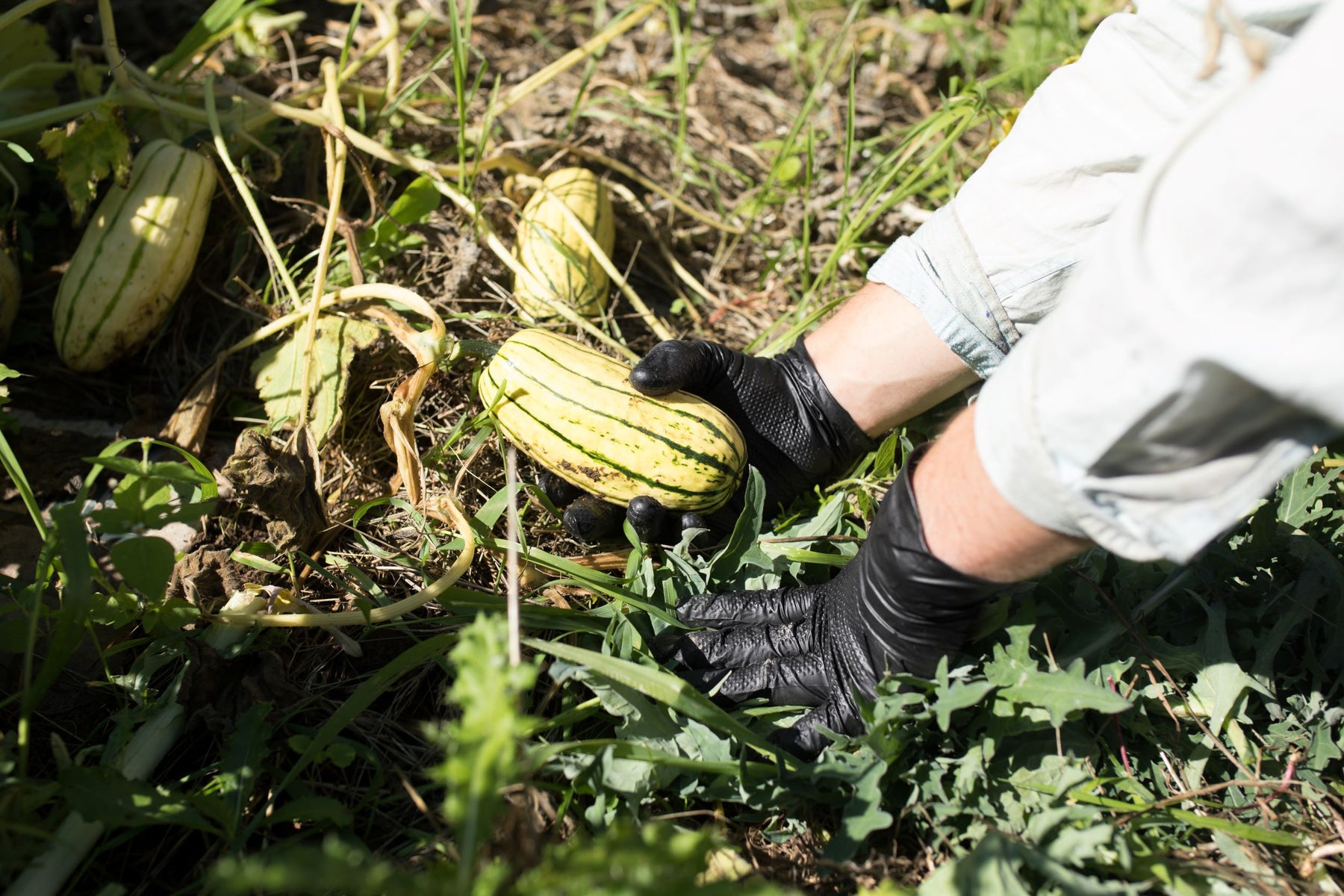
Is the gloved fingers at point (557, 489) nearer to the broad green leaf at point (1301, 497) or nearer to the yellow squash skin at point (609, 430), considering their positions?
the yellow squash skin at point (609, 430)

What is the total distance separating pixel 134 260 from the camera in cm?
288

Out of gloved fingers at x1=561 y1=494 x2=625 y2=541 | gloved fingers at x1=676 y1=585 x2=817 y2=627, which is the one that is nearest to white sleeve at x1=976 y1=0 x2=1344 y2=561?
gloved fingers at x1=676 y1=585 x2=817 y2=627

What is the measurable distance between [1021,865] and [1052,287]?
1.45 m

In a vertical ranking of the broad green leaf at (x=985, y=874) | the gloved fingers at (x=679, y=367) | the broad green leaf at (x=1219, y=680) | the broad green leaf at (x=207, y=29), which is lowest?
the broad green leaf at (x=985, y=874)

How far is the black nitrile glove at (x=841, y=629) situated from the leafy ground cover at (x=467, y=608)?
0.30 ft

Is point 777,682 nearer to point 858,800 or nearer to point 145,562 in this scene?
point 858,800

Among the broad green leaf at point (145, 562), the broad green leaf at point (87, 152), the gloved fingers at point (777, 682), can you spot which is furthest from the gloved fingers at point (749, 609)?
the broad green leaf at point (87, 152)

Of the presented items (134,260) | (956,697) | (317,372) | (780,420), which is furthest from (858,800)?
(134,260)

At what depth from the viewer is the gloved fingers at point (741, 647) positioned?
2.28 m

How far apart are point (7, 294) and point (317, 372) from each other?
109 cm

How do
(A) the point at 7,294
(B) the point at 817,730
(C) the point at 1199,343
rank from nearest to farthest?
1. (C) the point at 1199,343
2. (B) the point at 817,730
3. (A) the point at 7,294

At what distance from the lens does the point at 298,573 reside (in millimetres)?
2496

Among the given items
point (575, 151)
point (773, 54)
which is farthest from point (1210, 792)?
point (773, 54)

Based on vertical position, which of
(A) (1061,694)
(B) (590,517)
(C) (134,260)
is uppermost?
(C) (134,260)
